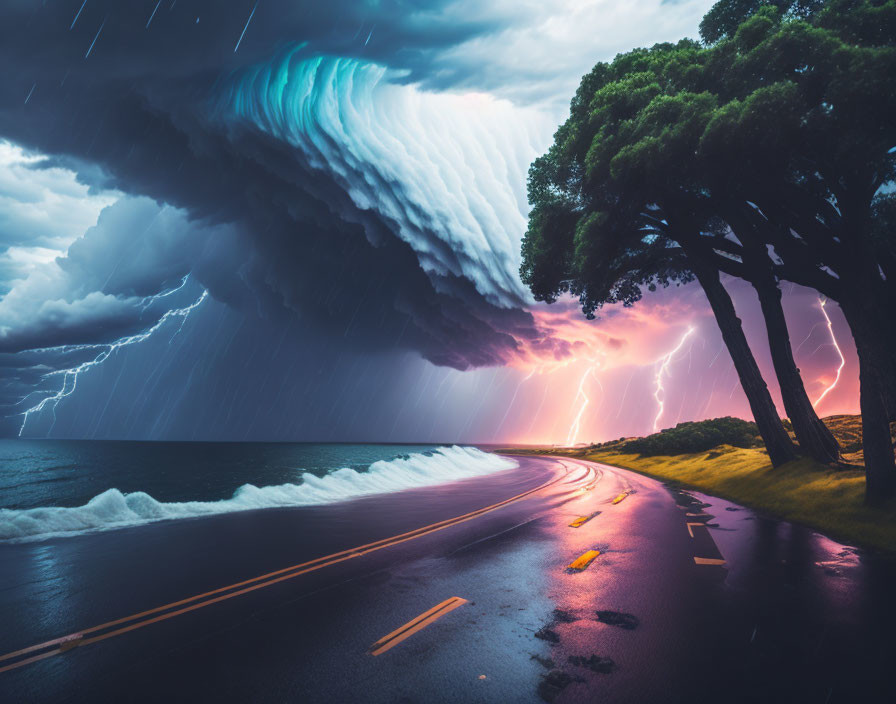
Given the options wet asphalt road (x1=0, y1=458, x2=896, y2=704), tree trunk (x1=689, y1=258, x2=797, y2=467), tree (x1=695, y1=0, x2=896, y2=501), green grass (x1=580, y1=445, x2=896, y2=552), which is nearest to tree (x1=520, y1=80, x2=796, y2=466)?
tree trunk (x1=689, y1=258, x2=797, y2=467)

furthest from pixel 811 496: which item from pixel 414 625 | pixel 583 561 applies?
pixel 414 625

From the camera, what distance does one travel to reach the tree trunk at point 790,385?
1681 cm

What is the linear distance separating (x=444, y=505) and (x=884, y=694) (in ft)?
41.1

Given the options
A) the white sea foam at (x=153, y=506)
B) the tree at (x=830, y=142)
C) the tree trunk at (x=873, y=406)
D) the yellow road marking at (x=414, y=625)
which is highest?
the tree at (x=830, y=142)

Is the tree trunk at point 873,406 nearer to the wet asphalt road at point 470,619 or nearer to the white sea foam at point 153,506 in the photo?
the wet asphalt road at point 470,619

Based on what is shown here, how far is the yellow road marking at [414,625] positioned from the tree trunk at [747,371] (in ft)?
58.6

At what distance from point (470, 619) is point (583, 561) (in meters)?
3.21

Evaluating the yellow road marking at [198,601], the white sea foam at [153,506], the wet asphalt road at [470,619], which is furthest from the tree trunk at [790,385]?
the white sea foam at [153,506]

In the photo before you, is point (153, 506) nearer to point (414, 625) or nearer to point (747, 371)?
point (414, 625)

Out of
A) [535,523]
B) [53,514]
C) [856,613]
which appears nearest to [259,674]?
[856,613]

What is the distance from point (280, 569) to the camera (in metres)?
7.28

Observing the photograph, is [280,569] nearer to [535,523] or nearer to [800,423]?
[535,523]

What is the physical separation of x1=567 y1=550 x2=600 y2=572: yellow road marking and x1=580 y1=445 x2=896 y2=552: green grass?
584cm

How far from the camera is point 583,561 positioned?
298 inches
